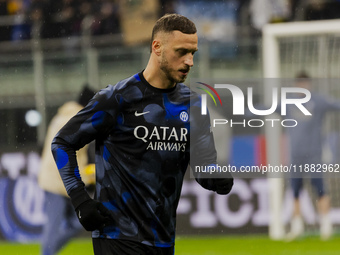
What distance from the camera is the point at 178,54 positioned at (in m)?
3.47

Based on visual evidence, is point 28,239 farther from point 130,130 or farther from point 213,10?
point 130,130

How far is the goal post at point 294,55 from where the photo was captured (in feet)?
28.8

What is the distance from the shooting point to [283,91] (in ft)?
29.5

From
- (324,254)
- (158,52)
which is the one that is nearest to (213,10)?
(324,254)

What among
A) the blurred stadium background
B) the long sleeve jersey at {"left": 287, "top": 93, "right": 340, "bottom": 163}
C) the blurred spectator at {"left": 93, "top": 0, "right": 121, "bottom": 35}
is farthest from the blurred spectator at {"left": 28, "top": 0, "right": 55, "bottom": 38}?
the long sleeve jersey at {"left": 287, "top": 93, "right": 340, "bottom": 163}

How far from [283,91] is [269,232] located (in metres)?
1.72

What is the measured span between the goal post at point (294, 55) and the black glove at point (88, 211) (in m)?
5.56

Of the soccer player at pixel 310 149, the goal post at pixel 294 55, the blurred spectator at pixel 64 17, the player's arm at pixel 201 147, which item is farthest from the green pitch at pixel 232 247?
the player's arm at pixel 201 147

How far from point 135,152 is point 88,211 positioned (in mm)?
387

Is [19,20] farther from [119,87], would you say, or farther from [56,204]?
[119,87]

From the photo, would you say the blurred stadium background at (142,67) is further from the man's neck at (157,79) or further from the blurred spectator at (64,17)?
the man's neck at (157,79)

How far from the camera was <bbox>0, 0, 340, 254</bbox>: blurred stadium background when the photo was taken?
8648mm

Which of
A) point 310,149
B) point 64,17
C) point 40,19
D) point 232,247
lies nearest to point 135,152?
point 232,247

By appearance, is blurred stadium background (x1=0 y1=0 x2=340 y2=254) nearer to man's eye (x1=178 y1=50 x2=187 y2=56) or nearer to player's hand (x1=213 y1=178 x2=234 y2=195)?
player's hand (x1=213 y1=178 x2=234 y2=195)
